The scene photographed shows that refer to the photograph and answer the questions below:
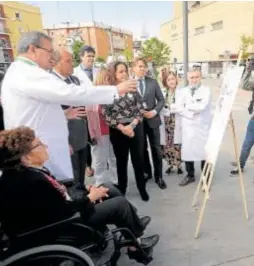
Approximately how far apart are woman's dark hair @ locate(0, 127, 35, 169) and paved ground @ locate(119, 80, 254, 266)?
1.14 meters

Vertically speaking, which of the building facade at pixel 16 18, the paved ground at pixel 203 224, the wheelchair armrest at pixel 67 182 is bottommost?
the paved ground at pixel 203 224

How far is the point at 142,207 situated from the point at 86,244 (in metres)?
1.37

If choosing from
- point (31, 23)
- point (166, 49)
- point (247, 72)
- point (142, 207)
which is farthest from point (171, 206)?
point (31, 23)

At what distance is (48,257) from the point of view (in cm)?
149

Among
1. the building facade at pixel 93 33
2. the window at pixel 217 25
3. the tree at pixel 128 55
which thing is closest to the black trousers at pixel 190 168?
the tree at pixel 128 55

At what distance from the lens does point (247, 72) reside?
3.32 meters

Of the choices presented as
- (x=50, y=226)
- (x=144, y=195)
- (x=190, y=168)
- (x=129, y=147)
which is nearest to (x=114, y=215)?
(x=50, y=226)

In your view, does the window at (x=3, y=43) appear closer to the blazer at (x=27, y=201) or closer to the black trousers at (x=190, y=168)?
the black trousers at (x=190, y=168)

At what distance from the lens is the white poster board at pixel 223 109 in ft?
7.32

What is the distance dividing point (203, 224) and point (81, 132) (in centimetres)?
135

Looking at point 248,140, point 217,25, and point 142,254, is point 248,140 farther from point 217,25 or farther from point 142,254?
point 217,25

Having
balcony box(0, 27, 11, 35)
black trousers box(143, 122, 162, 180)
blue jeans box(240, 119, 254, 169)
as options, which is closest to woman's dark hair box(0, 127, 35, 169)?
black trousers box(143, 122, 162, 180)

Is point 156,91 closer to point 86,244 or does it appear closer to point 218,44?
point 86,244

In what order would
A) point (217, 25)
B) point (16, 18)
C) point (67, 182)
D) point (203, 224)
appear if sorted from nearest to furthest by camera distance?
point (67, 182) < point (203, 224) < point (217, 25) < point (16, 18)
